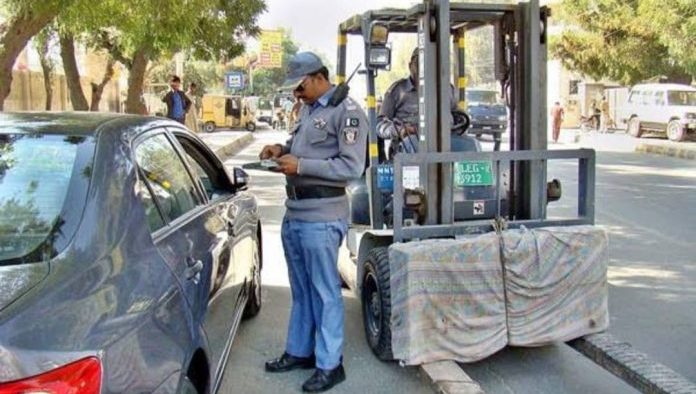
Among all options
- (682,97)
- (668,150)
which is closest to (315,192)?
(668,150)

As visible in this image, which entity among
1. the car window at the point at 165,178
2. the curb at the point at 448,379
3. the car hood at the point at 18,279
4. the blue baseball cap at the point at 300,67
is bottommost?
the curb at the point at 448,379

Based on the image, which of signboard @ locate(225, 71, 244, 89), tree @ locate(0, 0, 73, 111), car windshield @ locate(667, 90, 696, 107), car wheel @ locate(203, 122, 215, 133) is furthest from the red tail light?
signboard @ locate(225, 71, 244, 89)

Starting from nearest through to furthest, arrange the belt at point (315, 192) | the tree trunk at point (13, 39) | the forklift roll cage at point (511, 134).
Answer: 1. the belt at point (315, 192)
2. the forklift roll cage at point (511, 134)
3. the tree trunk at point (13, 39)

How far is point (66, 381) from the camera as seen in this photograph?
1.85 meters

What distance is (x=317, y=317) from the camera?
4.10m

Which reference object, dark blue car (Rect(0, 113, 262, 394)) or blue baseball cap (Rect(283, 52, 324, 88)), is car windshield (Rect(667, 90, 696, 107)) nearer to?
blue baseball cap (Rect(283, 52, 324, 88))

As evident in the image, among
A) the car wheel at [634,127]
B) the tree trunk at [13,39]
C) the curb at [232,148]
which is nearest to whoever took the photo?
the tree trunk at [13,39]

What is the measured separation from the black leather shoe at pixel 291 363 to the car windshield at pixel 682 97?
1044 inches

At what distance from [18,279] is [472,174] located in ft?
10.7

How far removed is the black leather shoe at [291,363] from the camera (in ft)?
14.3

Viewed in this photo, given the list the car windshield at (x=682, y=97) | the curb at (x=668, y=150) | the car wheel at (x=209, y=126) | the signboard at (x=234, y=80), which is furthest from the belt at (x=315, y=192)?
the signboard at (x=234, y=80)

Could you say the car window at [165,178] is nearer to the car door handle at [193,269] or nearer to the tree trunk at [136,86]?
the car door handle at [193,269]

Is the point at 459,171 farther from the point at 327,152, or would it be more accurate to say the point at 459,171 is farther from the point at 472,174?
the point at 327,152

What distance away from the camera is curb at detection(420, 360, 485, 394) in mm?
3775
